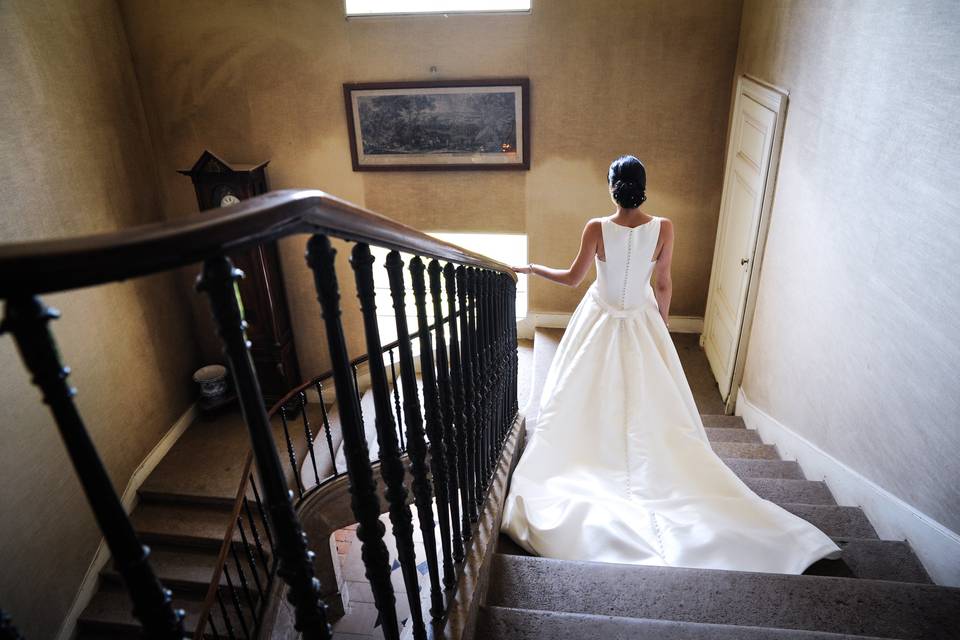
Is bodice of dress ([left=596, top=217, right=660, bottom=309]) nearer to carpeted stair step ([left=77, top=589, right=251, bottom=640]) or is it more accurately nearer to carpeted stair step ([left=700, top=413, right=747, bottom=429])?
carpeted stair step ([left=700, top=413, right=747, bottom=429])

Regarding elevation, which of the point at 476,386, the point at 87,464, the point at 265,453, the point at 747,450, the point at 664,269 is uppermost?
the point at 87,464

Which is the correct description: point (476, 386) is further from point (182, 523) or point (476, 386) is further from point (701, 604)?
point (182, 523)

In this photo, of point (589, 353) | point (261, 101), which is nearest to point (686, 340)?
point (589, 353)

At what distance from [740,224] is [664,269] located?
1.78 m

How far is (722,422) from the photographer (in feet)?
14.2

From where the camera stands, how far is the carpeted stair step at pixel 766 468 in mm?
3158

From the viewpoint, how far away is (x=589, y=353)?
10.1 ft

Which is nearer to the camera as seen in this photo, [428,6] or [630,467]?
[630,467]

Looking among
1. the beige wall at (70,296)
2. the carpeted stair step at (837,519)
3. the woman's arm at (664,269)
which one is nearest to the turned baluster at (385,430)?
the carpeted stair step at (837,519)

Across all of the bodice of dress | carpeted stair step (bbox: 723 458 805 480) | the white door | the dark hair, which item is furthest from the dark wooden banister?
the white door

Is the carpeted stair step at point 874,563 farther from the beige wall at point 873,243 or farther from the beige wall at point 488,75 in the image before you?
the beige wall at point 488,75

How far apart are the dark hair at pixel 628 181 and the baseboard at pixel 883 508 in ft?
5.17

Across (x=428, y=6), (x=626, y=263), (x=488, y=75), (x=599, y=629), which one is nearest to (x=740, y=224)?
(x=626, y=263)

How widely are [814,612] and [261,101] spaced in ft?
18.6
